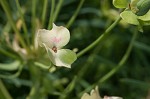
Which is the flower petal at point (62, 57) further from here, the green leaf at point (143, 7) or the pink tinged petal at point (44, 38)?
the green leaf at point (143, 7)

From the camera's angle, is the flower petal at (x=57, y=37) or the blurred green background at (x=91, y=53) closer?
the flower petal at (x=57, y=37)

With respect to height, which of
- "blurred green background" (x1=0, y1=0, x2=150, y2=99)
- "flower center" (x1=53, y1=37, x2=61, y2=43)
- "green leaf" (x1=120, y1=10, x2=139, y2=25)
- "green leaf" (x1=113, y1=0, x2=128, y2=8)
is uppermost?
"blurred green background" (x1=0, y1=0, x2=150, y2=99)

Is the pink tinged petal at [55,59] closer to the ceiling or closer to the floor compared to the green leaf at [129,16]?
closer to the floor

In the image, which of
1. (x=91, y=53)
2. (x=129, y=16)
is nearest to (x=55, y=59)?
(x=129, y=16)

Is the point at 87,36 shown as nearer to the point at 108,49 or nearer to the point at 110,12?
the point at 108,49

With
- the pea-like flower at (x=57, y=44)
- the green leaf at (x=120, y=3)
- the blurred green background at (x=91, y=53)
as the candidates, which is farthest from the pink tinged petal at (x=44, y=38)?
the blurred green background at (x=91, y=53)

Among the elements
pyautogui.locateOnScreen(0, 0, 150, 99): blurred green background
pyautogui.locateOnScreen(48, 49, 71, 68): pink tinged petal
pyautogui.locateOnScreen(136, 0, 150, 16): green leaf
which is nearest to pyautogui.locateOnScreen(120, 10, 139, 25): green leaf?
pyautogui.locateOnScreen(136, 0, 150, 16): green leaf

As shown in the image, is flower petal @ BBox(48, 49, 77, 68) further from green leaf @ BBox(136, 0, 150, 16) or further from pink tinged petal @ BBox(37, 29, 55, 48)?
green leaf @ BBox(136, 0, 150, 16)

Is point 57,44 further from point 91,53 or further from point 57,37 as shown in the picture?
point 91,53
